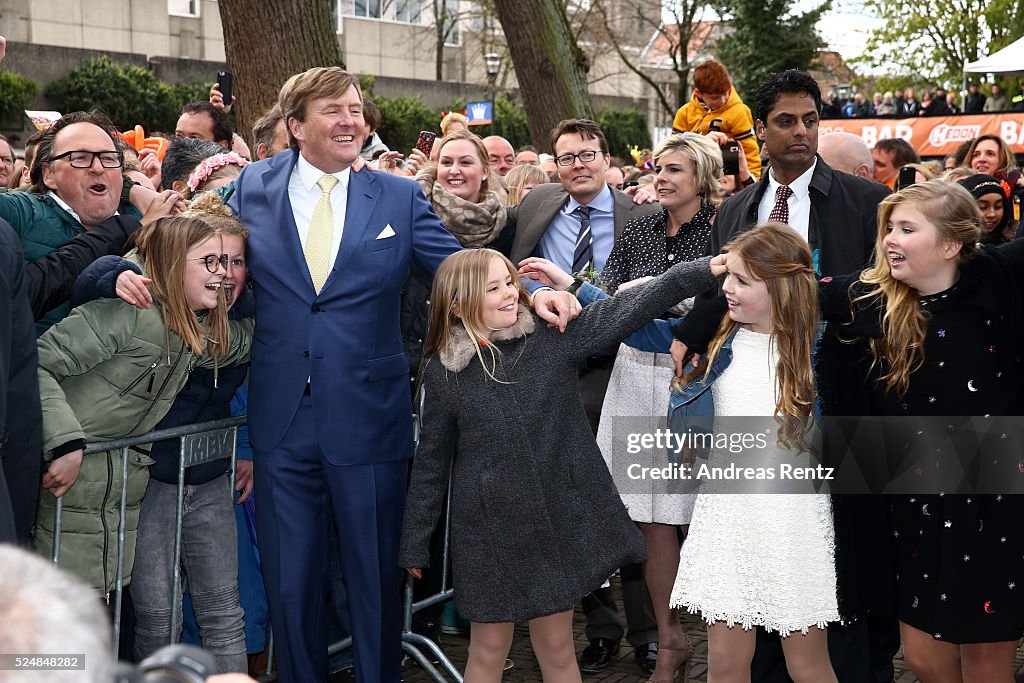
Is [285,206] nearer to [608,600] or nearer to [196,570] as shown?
[196,570]

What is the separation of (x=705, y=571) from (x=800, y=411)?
662 millimetres

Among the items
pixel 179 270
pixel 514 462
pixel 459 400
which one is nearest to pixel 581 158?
pixel 459 400

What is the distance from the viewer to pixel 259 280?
4.20m

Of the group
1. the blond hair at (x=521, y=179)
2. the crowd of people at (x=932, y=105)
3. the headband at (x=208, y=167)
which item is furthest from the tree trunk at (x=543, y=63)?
the crowd of people at (x=932, y=105)

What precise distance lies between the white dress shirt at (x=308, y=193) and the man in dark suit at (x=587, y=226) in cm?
138

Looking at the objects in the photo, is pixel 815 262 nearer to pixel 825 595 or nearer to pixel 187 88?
pixel 825 595

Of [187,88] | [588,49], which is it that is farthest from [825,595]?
[588,49]

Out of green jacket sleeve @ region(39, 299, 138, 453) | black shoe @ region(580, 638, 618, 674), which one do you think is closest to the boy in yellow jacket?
black shoe @ region(580, 638, 618, 674)

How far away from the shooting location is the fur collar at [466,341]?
3928 mm

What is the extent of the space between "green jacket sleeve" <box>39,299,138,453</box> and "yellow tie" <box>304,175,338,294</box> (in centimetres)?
70

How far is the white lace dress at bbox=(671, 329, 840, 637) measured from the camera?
3.73m

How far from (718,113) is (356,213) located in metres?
6.05

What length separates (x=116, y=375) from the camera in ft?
12.4

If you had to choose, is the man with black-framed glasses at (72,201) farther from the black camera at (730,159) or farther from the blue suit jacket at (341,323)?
the black camera at (730,159)
